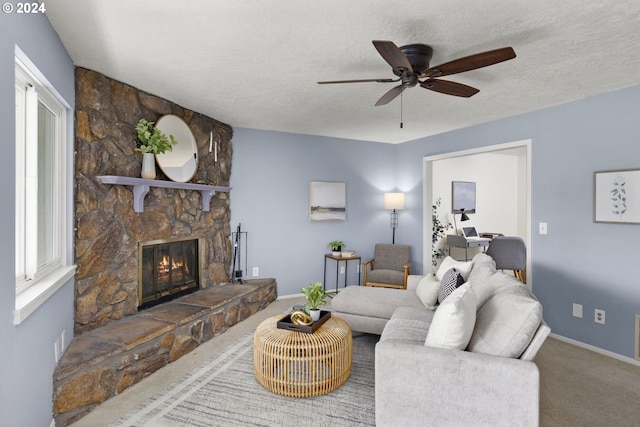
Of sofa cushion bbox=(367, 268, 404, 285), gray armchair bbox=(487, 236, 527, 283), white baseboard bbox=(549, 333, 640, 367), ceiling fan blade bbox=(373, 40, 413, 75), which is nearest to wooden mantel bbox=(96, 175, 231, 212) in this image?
ceiling fan blade bbox=(373, 40, 413, 75)

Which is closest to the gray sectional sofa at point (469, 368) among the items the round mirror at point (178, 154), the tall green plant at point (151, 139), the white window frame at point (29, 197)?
the white window frame at point (29, 197)

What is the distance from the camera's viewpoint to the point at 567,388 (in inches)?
99.4

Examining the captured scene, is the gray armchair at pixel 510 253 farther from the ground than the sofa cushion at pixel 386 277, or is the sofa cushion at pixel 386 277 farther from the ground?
the gray armchair at pixel 510 253

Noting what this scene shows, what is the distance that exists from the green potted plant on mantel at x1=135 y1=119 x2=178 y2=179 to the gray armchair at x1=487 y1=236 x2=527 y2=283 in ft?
13.4

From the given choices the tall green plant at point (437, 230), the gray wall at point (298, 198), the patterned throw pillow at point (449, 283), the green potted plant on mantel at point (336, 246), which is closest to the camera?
the patterned throw pillow at point (449, 283)

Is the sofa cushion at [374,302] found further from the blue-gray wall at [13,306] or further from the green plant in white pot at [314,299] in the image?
the blue-gray wall at [13,306]

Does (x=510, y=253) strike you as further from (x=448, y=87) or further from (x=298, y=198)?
(x=298, y=198)

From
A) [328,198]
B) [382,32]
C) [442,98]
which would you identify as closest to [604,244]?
[442,98]

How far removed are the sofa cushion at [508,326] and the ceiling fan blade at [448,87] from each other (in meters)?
1.41

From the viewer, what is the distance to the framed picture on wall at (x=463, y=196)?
6.26 metres

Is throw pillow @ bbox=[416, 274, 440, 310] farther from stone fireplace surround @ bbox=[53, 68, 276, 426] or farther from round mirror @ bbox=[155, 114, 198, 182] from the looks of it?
round mirror @ bbox=[155, 114, 198, 182]

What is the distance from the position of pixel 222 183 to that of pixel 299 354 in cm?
277

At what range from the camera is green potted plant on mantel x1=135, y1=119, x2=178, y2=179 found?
10.4 ft

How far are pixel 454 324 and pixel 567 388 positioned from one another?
4.92ft
